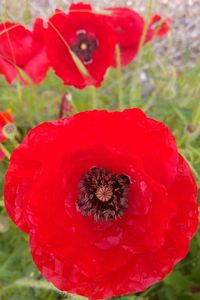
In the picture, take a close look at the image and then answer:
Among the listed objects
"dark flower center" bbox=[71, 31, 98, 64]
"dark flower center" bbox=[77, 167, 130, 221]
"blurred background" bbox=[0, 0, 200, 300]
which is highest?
"dark flower center" bbox=[71, 31, 98, 64]

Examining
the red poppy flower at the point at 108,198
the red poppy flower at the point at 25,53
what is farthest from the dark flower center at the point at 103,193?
the red poppy flower at the point at 25,53

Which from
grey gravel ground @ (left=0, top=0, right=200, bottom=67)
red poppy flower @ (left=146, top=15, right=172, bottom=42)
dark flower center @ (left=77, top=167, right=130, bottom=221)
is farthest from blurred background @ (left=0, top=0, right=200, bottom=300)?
grey gravel ground @ (left=0, top=0, right=200, bottom=67)

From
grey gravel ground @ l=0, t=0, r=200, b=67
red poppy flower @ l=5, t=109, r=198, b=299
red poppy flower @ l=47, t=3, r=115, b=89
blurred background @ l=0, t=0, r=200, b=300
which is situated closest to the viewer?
red poppy flower @ l=5, t=109, r=198, b=299

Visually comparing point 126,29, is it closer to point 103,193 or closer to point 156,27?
point 156,27

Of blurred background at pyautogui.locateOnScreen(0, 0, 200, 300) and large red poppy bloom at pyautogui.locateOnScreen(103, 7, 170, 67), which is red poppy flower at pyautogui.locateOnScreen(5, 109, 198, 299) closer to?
blurred background at pyautogui.locateOnScreen(0, 0, 200, 300)

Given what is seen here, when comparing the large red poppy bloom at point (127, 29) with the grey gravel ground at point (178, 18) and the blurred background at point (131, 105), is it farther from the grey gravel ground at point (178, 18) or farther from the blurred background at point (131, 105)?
the grey gravel ground at point (178, 18)

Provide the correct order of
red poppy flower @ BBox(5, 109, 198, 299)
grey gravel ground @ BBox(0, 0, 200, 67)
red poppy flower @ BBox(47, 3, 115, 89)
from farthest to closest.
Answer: grey gravel ground @ BBox(0, 0, 200, 67) → red poppy flower @ BBox(47, 3, 115, 89) → red poppy flower @ BBox(5, 109, 198, 299)
